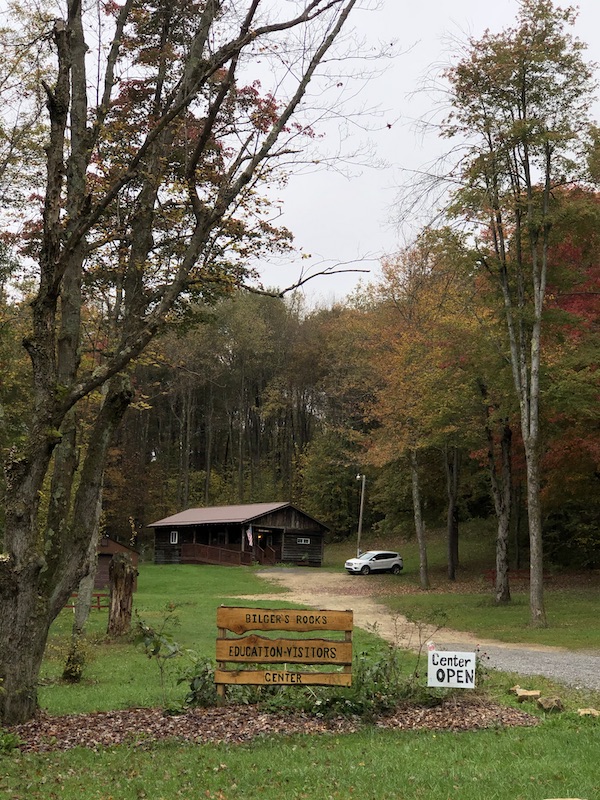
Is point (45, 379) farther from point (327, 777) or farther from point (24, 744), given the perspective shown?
point (327, 777)

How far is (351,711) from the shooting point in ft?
25.0

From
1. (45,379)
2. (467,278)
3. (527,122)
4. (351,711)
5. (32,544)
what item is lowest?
(351,711)

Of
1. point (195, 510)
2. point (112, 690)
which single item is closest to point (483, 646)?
point (112, 690)

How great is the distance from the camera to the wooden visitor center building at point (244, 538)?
45.4 meters

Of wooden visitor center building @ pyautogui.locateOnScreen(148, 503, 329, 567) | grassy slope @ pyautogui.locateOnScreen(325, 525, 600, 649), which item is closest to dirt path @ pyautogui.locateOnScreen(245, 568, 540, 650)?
grassy slope @ pyautogui.locateOnScreen(325, 525, 600, 649)

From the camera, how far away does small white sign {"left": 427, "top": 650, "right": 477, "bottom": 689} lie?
7641 mm

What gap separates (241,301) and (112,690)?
40.8 metres

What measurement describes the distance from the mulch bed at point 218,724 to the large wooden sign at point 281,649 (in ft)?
1.12

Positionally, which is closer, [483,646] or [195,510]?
[483,646]

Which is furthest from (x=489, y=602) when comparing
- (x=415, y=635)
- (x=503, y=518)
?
(x=415, y=635)

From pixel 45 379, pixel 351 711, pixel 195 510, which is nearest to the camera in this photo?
pixel 45 379

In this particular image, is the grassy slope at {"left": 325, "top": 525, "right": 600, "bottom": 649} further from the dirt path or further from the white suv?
the white suv

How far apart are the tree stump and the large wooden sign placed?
343 inches

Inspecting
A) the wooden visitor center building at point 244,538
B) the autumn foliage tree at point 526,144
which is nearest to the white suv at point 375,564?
the wooden visitor center building at point 244,538
